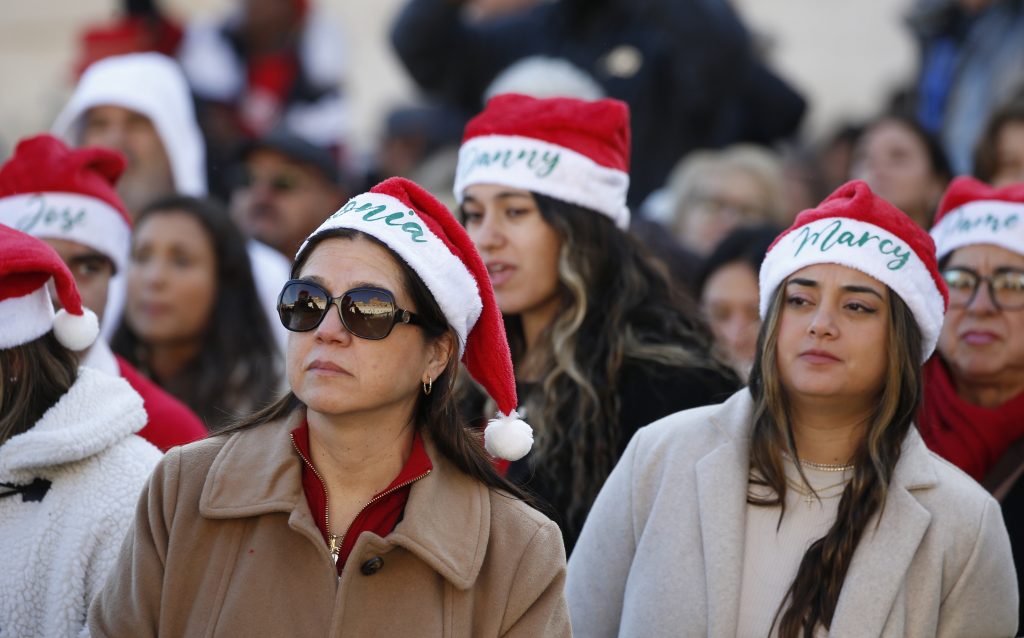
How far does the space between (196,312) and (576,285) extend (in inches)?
76.4

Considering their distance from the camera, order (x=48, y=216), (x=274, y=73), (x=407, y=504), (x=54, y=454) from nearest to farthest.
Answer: (x=407, y=504), (x=54, y=454), (x=48, y=216), (x=274, y=73)

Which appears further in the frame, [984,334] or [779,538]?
[984,334]

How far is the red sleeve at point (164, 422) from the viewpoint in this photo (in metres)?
5.09

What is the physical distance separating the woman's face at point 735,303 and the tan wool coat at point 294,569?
2.87 m

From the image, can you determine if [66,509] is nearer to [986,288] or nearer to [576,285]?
[576,285]

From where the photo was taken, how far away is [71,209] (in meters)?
5.88

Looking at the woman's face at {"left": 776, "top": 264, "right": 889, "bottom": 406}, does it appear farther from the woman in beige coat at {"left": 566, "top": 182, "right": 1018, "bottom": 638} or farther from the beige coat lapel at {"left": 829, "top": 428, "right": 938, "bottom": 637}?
the beige coat lapel at {"left": 829, "top": 428, "right": 938, "bottom": 637}

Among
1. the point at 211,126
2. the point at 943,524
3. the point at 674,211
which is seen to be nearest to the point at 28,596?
the point at 943,524

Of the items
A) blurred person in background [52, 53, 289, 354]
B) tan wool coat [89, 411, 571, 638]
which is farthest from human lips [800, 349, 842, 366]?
blurred person in background [52, 53, 289, 354]

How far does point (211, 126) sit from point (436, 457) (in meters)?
5.84

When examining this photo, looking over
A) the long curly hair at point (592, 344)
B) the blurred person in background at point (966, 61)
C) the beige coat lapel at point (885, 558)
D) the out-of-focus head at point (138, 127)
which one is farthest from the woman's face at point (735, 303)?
the out-of-focus head at point (138, 127)

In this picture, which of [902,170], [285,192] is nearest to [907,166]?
[902,170]

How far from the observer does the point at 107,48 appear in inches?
384

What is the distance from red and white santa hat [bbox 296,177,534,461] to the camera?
4.00m
